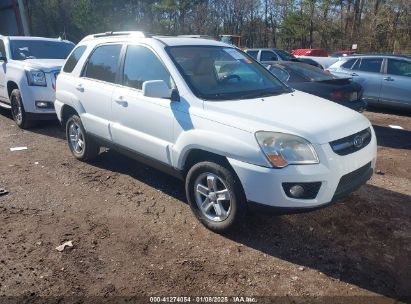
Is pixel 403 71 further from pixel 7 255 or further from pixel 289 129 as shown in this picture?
pixel 7 255

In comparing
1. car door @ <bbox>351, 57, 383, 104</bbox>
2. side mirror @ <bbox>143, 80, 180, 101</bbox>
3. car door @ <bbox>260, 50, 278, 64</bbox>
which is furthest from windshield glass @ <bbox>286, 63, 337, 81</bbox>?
car door @ <bbox>260, 50, 278, 64</bbox>

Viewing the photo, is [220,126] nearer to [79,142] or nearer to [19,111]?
[79,142]

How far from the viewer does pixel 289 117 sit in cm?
345

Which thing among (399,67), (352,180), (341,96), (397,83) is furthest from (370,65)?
(352,180)

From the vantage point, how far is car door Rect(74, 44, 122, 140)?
187 inches

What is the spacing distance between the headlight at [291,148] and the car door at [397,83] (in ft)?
24.1

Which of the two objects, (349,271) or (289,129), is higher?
(289,129)

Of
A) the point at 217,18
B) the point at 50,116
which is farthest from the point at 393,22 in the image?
the point at 50,116

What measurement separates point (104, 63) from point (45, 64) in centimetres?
326

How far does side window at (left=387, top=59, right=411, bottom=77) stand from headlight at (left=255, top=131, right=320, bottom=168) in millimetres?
7599

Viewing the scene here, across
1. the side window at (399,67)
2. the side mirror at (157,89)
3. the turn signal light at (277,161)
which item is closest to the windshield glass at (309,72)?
the side window at (399,67)

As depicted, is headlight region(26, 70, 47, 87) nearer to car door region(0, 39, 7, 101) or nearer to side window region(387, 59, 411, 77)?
car door region(0, 39, 7, 101)

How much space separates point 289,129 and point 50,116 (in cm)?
564

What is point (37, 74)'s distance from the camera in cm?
731
